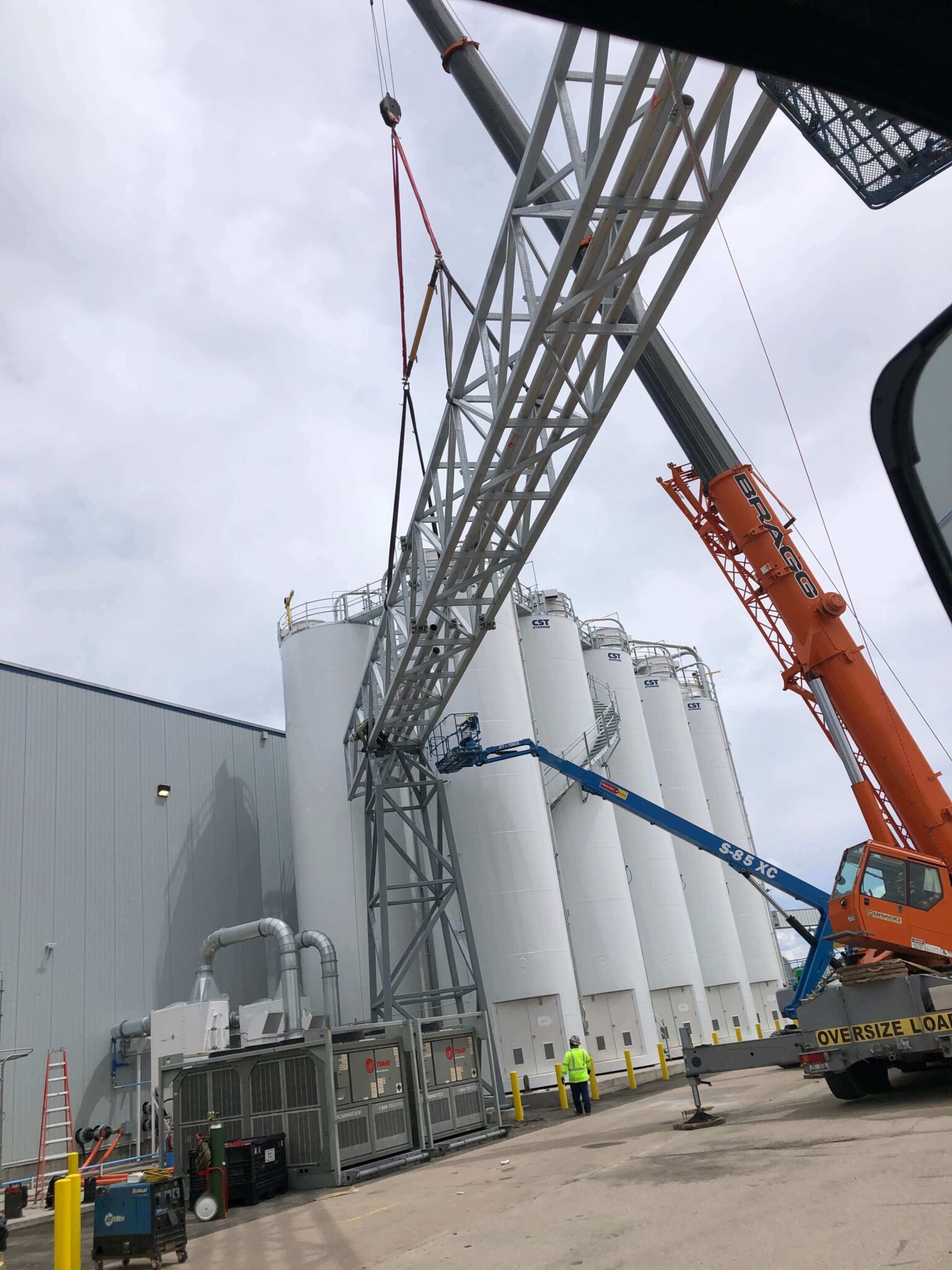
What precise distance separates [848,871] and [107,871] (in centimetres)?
1741

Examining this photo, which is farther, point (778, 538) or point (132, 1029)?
point (132, 1029)

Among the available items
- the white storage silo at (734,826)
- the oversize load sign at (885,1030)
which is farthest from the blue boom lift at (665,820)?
the white storage silo at (734,826)

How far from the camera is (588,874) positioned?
27.2 metres

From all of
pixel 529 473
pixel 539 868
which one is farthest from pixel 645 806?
pixel 529 473

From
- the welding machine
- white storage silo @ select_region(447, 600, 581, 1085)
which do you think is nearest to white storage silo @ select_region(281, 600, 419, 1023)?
white storage silo @ select_region(447, 600, 581, 1085)

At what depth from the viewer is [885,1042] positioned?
12.2 m

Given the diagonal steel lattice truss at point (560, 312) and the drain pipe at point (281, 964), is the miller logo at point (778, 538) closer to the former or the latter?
the diagonal steel lattice truss at point (560, 312)

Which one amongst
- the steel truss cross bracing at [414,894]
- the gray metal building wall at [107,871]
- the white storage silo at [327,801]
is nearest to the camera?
the gray metal building wall at [107,871]

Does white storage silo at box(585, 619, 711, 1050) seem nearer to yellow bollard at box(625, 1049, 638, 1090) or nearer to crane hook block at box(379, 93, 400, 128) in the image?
yellow bollard at box(625, 1049, 638, 1090)

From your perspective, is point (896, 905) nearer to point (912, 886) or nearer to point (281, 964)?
point (912, 886)

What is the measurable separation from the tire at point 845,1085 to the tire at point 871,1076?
0.13 ft

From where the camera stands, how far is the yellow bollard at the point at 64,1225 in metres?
7.32

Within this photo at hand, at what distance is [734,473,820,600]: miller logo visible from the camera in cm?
1628

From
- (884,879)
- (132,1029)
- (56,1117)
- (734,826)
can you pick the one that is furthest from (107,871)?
(734,826)
